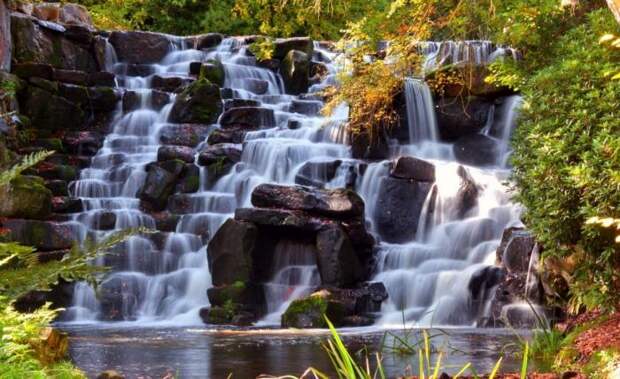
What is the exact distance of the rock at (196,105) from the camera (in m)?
23.6

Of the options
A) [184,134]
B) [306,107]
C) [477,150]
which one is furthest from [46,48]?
[477,150]

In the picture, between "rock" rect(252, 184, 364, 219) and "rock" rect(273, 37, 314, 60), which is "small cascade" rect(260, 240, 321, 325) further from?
"rock" rect(273, 37, 314, 60)

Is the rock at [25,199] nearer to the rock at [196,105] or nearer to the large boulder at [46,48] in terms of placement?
the rock at [196,105]

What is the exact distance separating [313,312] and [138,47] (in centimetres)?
1544

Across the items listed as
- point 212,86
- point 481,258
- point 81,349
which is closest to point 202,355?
point 81,349

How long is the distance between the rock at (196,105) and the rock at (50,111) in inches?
107

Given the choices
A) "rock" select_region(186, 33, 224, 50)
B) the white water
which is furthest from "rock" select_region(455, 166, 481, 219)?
"rock" select_region(186, 33, 224, 50)

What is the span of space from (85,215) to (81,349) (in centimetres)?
863

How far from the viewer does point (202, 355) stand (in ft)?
33.3

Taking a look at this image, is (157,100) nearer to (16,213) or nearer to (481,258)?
(16,213)

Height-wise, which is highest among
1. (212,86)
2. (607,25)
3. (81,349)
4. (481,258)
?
(212,86)

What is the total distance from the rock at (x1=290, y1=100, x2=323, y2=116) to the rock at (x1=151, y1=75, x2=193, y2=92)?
356 centimetres

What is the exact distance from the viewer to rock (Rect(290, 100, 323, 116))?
2395 cm

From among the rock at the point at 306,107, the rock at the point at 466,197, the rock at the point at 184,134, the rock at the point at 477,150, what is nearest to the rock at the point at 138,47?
the rock at the point at 184,134
